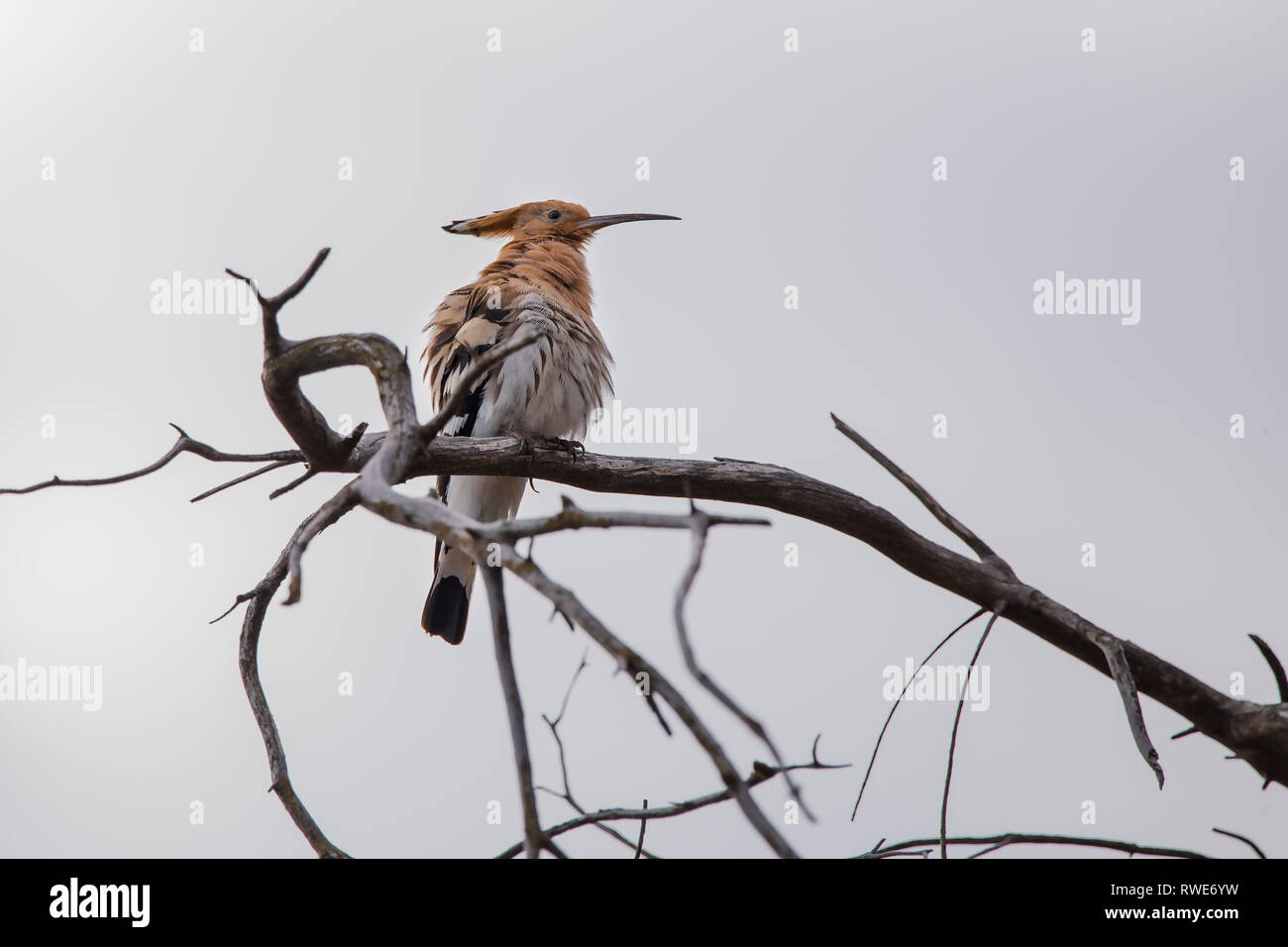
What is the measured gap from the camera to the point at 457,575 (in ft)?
13.7

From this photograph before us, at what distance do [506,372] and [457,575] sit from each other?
76cm

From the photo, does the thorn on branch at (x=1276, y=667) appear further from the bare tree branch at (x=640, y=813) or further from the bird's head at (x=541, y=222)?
the bird's head at (x=541, y=222)

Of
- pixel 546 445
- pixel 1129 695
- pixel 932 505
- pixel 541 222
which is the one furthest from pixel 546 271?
pixel 1129 695

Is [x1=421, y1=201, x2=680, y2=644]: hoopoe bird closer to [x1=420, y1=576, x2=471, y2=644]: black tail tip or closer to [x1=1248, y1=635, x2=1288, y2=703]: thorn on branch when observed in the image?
[x1=420, y1=576, x2=471, y2=644]: black tail tip

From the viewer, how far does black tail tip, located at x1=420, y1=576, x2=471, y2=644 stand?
4.12 meters

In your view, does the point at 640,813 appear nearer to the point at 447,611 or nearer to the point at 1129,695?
the point at 1129,695

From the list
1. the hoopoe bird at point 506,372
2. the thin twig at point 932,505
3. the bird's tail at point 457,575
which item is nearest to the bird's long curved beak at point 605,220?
the hoopoe bird at point 506,372

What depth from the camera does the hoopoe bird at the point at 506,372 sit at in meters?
3.95

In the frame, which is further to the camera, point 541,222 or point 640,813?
point 541,222

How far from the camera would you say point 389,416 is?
5.96ft
